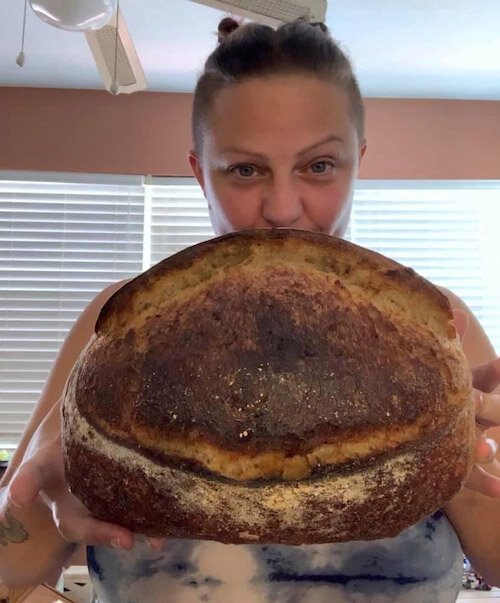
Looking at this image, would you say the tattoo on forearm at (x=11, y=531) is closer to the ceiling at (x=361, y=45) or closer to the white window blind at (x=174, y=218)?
the ceiling at (x=361, y=45)

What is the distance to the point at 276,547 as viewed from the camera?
2.27 ft

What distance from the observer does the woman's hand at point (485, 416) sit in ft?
1.66

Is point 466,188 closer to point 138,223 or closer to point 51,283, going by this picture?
point 138,223

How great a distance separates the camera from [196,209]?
3.66 m

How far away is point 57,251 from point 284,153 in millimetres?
3056

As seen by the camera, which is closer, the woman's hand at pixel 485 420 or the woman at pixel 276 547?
the woman's hand at pixel 485 420

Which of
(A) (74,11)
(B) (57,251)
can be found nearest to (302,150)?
(A) (74,11)

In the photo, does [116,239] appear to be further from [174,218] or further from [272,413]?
[272,413]

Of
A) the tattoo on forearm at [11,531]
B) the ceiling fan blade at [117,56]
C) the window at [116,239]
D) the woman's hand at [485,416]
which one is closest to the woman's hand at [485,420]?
the woman's hand at [485,416]

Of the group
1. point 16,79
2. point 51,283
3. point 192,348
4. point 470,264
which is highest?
point 16,79

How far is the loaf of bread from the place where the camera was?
0.40 m

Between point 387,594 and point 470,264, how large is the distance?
3250mm

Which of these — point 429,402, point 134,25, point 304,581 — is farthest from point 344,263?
point 134,25

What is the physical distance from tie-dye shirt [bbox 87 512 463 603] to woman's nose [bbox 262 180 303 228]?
389mm
